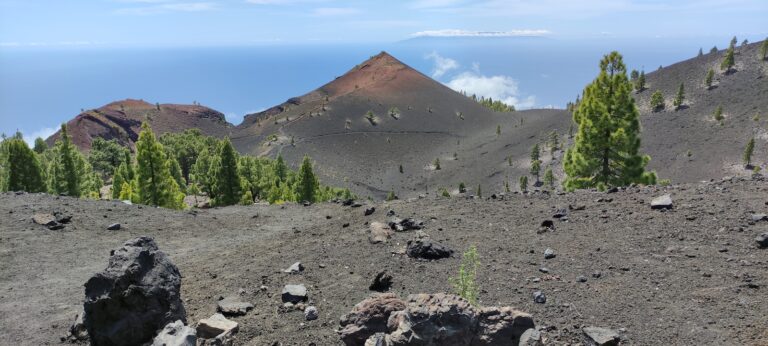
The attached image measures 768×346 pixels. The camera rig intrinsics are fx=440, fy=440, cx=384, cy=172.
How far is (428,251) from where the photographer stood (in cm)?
1069

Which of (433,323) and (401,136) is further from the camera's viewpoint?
(401,136)

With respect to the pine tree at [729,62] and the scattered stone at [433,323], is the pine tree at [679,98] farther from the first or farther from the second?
the scattered stone at [433,323]

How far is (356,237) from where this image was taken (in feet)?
43.5

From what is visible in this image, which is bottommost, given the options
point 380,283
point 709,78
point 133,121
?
point 380,283

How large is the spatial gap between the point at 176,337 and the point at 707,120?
309 ft

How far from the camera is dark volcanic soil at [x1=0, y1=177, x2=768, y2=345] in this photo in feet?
24.7

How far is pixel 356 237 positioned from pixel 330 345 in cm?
614

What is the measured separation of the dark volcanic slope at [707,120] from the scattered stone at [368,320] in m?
70.5

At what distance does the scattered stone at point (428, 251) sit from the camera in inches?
420

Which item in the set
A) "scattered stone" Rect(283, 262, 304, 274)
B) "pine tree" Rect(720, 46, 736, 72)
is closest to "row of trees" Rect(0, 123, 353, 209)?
"scattered stone" Rect(283, 262, 304, 274)

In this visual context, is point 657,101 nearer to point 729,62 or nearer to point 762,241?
point 729,62

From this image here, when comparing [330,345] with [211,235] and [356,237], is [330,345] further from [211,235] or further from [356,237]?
[211,235]

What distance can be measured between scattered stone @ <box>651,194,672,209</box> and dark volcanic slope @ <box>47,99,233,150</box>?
491 ft

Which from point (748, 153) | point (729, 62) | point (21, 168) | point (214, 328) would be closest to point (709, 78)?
point (729, 62)
